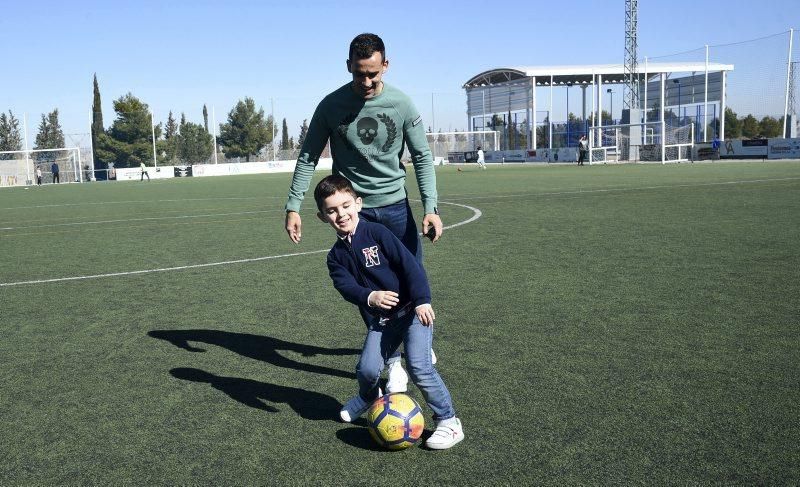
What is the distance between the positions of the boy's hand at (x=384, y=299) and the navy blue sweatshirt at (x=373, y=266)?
0.30 ft

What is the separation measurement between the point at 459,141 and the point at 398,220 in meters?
82.2

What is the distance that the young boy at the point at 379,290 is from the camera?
12.5 feet

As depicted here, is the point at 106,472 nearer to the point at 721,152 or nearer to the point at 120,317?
the point at 120,317

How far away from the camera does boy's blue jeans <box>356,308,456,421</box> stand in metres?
3.80

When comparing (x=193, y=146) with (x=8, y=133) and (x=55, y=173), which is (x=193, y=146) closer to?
(x=8, y=133)

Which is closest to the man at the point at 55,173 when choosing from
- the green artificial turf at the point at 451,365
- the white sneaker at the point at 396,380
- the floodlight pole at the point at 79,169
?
the floodlight pole at the point at 79,169

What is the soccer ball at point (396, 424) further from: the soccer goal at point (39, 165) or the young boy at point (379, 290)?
the soccer goal at point (39, 165)

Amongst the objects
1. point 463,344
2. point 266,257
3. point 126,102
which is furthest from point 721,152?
point 126,102

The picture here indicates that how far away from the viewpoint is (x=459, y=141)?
283 ft

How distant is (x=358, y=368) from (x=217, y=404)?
94 centimetres

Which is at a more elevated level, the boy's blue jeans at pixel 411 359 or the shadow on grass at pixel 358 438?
the boy's blue jeans at pixel 411 359

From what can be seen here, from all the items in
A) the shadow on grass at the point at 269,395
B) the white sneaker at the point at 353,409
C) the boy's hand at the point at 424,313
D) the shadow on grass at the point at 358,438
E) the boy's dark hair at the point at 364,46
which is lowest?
the shadow on grass at the point at 358,438

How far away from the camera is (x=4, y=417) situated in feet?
14.0

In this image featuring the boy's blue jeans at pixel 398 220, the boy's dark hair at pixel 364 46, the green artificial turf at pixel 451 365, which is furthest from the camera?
the boy's blue jeans at pixel 398 220
